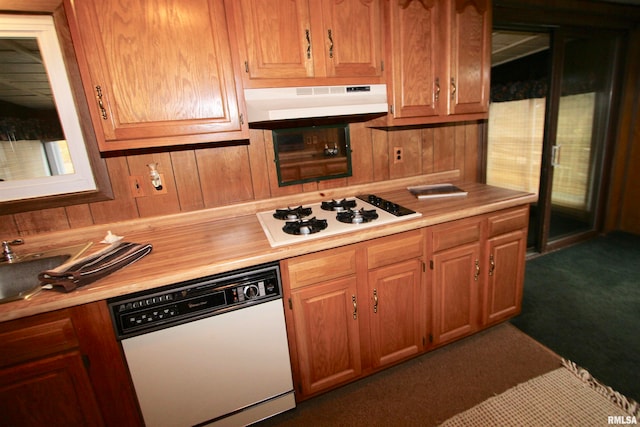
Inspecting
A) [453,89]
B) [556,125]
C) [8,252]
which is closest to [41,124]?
[8,252]

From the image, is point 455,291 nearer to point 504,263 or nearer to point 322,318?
point 504,263

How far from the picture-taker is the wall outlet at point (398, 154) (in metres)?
2.15

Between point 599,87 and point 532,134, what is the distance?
2.22ft

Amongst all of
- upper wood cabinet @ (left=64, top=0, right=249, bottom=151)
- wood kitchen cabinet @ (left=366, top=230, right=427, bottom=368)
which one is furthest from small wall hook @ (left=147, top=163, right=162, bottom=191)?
wood kitchen cabinet @ (left=366, top=230, right=427, bottom=368)

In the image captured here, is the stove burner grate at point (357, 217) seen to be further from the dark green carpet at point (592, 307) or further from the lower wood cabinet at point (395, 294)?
the dark green carpet at point (592, 307)

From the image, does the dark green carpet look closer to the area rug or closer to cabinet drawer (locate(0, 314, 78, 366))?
the area rug

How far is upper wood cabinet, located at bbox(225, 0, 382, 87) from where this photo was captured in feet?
4.55

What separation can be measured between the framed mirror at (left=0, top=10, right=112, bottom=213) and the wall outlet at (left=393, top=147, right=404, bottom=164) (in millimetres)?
1797

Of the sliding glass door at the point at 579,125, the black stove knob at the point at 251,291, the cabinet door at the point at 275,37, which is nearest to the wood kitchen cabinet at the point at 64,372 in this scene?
the black stove knob at the point at 251,291

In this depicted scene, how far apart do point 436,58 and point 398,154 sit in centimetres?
65

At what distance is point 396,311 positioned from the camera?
1.61 m

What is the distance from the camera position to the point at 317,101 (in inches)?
59.5

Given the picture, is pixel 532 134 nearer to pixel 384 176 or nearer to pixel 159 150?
pixel 384 176

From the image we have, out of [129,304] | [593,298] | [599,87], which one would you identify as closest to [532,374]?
[593,298]
